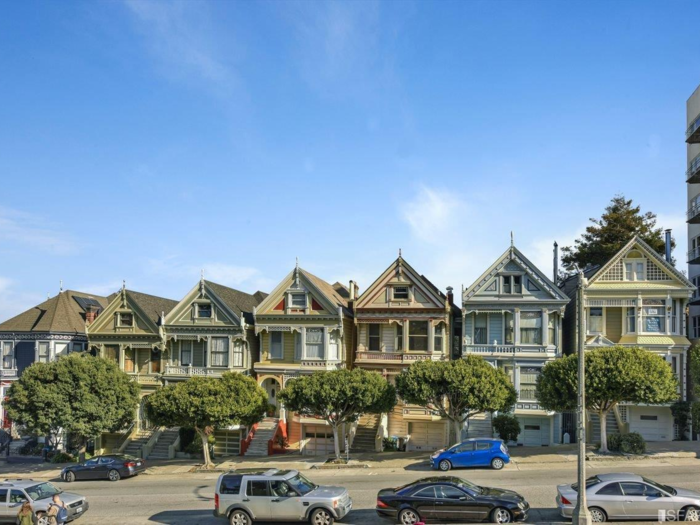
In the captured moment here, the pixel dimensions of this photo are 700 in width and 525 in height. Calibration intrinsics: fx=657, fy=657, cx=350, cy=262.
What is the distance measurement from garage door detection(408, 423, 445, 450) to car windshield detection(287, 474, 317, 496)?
65.0ft

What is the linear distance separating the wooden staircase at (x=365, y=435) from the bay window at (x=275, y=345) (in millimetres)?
7444

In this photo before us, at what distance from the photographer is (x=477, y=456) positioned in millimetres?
33031

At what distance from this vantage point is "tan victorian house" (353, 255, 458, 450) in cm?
4325

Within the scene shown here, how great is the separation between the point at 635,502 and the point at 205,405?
24134 millimetres

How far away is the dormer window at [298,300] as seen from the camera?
45.7 meters

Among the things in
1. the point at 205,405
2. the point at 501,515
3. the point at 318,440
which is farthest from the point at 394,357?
the point at 501,515

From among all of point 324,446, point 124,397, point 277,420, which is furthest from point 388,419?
point 124,397

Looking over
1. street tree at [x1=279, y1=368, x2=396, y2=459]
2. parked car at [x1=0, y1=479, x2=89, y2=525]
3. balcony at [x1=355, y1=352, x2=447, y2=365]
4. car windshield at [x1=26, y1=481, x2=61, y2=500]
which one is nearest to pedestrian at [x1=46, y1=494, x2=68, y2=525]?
parked car at [x1=0, y1=479, x2=89, y2=525]

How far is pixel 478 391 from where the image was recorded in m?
36.1

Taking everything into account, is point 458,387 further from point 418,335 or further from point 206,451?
point 206,451

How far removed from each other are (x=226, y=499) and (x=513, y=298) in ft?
81.0

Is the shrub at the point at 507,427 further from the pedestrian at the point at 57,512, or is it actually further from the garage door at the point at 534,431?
the pedestrian at the point at 57,512

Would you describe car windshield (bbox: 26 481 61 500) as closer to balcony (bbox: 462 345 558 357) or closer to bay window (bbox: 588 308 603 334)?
balcony (bbox: 462 345 558 357)

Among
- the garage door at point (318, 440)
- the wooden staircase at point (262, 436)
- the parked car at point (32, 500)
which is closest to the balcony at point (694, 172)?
the garage door at point (318, 440)
